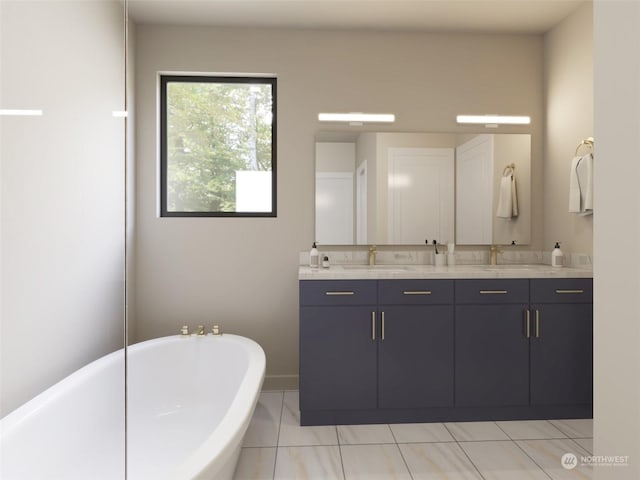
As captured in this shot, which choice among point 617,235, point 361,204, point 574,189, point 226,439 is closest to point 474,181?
point 574,189

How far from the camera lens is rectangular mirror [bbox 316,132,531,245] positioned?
9.12ft

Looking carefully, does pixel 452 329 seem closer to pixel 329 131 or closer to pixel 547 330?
pixel 547 330

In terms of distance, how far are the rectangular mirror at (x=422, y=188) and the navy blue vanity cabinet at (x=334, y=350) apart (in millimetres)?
665

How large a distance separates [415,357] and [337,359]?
471 millimetres

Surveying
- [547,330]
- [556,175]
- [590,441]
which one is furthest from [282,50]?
[590,441]

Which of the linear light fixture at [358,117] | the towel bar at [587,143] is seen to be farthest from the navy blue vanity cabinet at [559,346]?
the linear light fixture at [358,117]

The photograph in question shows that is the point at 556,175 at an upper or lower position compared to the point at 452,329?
upper

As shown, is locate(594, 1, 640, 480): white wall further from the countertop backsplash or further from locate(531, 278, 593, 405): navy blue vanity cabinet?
the countertop backsplash

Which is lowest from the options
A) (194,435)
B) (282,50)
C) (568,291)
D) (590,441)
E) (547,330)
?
(590,441)

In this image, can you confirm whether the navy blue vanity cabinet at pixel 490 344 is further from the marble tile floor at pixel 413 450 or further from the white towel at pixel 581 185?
the white towel at pixel 581 185

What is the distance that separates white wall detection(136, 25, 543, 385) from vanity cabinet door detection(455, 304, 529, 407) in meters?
1.19

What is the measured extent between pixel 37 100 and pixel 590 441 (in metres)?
2.74

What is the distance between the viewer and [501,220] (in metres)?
2.84

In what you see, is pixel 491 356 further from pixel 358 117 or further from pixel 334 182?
pixel 358 117
